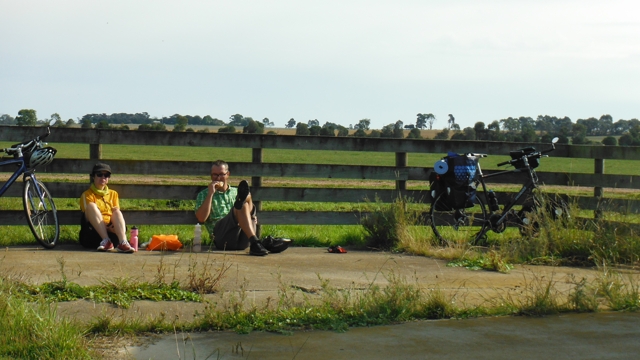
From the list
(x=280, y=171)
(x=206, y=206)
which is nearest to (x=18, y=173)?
(x=206, y=206)

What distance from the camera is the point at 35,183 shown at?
827cm

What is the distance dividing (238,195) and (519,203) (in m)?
3.70

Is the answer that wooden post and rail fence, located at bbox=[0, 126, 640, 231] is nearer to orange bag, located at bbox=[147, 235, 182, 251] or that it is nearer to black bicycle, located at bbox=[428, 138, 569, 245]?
black bicycle, located at bbox=[428, 138, 569, 245]

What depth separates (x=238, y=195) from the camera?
27.2 feet

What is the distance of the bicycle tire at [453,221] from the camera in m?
9.45

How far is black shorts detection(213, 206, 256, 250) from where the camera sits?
27.8ft

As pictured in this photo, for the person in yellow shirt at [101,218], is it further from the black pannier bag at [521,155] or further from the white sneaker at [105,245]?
the black pannier bag at [521,155]

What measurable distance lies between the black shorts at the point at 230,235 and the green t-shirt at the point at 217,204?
0.75 ft

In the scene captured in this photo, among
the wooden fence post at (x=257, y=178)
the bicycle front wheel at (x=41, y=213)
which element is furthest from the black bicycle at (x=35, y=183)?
the wooden fence post at (x=257, y=178)

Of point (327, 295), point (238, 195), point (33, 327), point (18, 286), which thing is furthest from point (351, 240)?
point (33, 327)

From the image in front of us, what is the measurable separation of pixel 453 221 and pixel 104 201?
13.9ft

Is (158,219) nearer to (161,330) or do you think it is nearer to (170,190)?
(170,190)

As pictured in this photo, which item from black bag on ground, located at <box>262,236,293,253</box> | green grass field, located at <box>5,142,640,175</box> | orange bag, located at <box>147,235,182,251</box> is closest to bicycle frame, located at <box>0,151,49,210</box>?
orange bag, located at <box>147,235,182,251</box>

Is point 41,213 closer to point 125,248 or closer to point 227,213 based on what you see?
point 125,248
